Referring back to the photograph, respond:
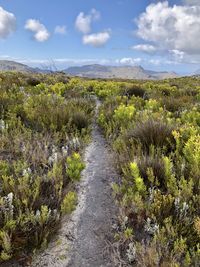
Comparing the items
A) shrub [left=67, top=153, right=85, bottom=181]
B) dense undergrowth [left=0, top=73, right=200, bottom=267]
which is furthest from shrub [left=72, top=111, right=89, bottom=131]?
shrub [left=67, top=153, right=85, bottom=181]

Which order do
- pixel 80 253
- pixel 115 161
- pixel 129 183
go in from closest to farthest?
pixel 80 253, pixel 129 183, pixel 115 161

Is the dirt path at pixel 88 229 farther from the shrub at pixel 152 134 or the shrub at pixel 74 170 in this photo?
the shrub at pixel 152 134

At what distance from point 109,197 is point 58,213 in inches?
34.3

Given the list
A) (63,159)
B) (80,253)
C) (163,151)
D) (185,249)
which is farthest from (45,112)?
(185,249)

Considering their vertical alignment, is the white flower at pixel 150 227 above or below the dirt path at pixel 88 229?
above

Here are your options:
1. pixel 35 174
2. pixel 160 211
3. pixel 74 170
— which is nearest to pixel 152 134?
pixel 74 170

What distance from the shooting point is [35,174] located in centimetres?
394

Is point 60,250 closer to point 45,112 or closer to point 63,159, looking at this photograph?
point 63,159

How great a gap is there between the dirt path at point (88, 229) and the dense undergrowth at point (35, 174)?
0.14 metres

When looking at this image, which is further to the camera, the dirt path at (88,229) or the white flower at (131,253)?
the dirt path at (88,229)

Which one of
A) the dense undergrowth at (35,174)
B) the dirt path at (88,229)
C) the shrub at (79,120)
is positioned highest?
the shrub at (79,120)

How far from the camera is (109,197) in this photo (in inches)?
162

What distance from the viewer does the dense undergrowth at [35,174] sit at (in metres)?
3.15

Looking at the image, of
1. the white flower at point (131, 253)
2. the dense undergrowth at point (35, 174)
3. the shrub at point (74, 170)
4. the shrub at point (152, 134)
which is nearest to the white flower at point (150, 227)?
the white flower at point (131, 253)
